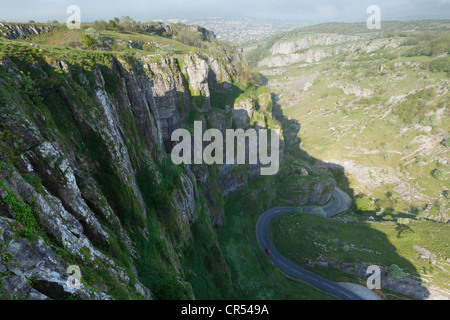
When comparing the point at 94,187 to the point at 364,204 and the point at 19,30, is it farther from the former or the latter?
the point at 364,204

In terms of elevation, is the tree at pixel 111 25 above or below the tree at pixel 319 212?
above

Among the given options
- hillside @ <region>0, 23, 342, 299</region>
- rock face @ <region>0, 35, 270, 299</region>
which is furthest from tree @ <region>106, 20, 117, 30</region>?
rock face @ <region>0, 35, 270, 299</region>

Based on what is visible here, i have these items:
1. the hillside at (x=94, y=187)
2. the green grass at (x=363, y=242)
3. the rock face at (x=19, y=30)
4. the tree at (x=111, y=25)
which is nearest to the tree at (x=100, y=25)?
the tree at (x=111, y=25)

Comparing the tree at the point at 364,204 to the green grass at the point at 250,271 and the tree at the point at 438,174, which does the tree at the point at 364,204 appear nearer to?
the tree at the point at 438,174

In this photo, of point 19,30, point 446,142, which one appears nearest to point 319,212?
point 446,142
